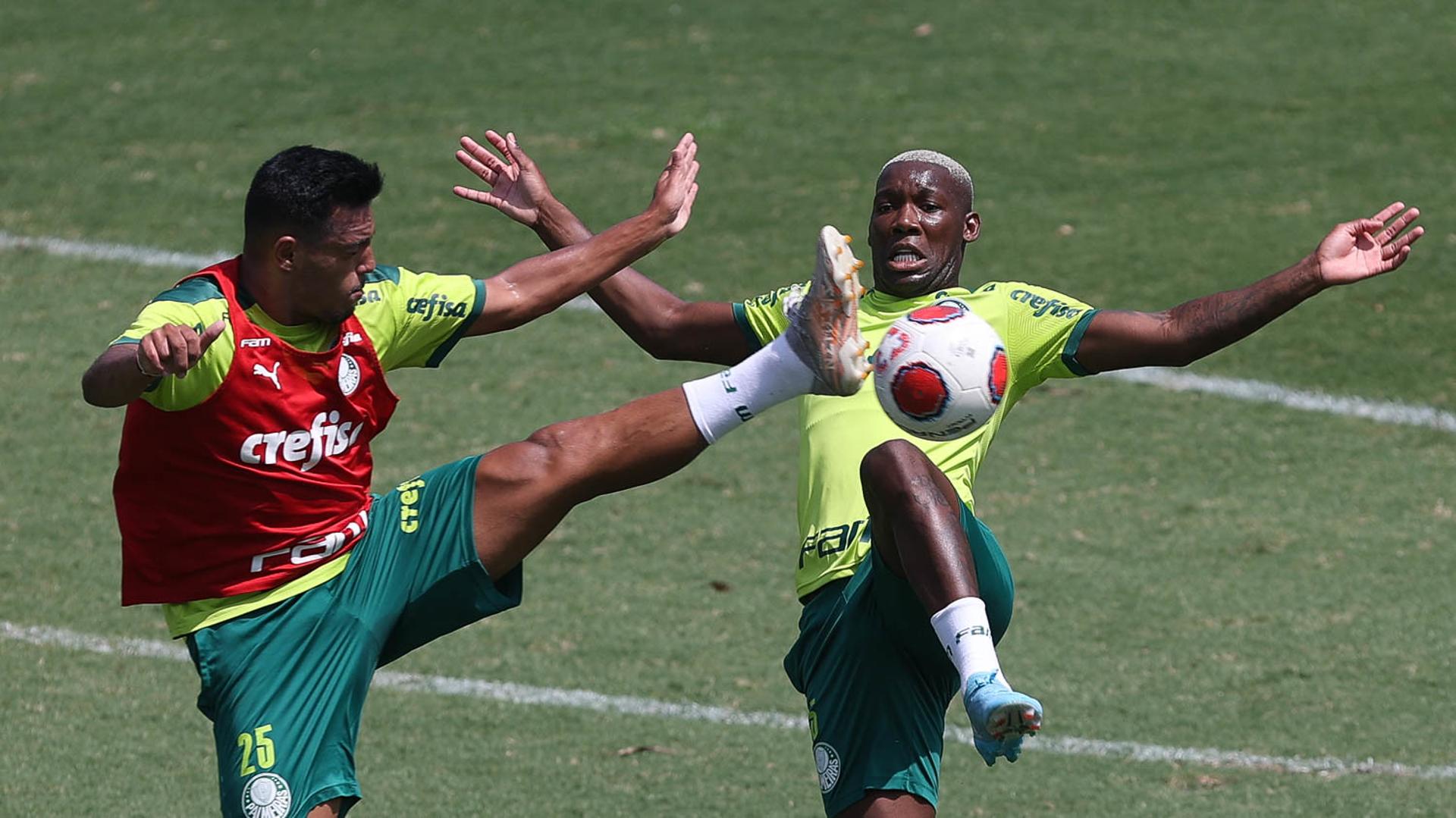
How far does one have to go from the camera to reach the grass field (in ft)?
25.3

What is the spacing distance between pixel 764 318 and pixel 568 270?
75 centimetres

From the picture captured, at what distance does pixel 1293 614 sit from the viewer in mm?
8891

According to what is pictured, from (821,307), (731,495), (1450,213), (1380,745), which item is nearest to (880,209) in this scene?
(821,307)

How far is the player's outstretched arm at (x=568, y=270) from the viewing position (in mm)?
6141

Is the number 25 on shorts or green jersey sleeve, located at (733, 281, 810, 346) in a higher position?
green jersey sleeve, located at (733, 281, 810, 346)

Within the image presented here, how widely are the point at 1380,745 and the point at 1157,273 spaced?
17.1 ft

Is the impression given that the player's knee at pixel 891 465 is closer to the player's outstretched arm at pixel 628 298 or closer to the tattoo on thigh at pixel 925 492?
the tattoo on thigh at pixel 925 492

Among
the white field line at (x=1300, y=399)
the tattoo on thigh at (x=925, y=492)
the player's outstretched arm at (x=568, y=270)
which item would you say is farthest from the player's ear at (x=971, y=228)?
the white field line at (x=1300, y=399)

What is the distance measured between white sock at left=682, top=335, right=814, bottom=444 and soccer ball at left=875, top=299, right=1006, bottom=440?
1.07ft

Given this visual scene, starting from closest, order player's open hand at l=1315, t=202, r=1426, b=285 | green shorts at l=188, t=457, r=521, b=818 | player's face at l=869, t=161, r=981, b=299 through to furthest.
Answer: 1. green shorts at l=188, t=457, r=521, b=818
2. player's open hand at l=1315, t=202, r=1426, b=285
3. player's face at l=869, t=161, r=981, b=299

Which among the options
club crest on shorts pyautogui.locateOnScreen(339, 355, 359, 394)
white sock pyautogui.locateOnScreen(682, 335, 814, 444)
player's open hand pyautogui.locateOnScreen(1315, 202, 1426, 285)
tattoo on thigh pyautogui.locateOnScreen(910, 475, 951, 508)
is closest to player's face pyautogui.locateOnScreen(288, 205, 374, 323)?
club crest on shorts pyautogui.locateOnScreen(339, 355, 359, 394)

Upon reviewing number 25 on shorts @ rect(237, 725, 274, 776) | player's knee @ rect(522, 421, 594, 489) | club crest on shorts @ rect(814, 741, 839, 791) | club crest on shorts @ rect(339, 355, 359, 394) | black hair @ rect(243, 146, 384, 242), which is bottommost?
club crest on shorts @ rect(814, 741, 839, 791)

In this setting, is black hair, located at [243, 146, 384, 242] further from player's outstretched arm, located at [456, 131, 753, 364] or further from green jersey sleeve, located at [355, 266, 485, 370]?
player's outstretched arm, located at [456, 131, 753, 364]

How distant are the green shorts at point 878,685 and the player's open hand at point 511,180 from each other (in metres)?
1.66
